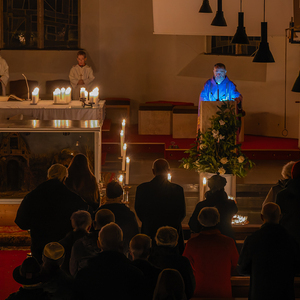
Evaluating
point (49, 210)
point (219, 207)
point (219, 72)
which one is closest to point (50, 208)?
point (49, 210)

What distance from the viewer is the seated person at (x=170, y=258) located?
10.6 ft

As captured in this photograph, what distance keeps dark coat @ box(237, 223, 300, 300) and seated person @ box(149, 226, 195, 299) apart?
51 centimetres

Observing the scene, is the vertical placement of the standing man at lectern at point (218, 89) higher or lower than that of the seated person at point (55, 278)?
higher

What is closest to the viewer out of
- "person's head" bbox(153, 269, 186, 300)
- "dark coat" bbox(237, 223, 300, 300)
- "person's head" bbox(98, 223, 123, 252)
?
"person's head" bbox(153, 269, 186, 300)

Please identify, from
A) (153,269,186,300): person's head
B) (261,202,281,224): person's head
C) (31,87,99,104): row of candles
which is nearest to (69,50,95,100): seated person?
(31,87,99,104): row of candles

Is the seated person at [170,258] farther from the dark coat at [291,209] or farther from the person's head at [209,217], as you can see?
the dark coat at [291,209]

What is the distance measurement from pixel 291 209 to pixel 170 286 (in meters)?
2.06

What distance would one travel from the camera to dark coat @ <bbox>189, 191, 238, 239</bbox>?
14.3ft

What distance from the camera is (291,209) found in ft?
14.3

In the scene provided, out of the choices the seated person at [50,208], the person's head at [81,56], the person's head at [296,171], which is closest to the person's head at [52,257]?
the seated person at [50,208]

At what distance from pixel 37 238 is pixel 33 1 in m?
11.9

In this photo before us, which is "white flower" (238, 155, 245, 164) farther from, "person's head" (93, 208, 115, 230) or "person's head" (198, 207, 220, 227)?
"person's head" (93, 208, 115, 230)

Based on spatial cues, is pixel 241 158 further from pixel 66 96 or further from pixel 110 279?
pixel 66 96

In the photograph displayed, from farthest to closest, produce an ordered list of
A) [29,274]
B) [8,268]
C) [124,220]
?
[8,268] → [124,220] → [29,274]
